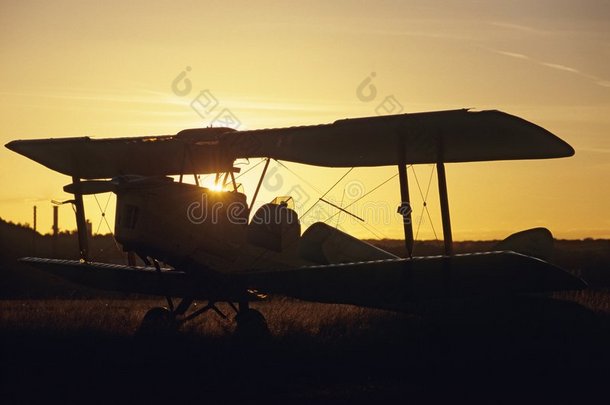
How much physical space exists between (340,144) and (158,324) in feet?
13.8

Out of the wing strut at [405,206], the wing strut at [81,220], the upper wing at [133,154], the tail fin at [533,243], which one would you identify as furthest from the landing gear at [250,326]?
the tail fin at [533,243]

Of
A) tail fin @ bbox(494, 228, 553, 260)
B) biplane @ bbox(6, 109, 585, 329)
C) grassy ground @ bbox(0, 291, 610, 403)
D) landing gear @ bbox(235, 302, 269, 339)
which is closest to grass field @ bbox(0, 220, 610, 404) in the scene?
grassy ground @ bbox(0, 291, 610, 403)

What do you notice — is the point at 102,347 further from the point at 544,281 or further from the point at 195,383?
the point at 544,281

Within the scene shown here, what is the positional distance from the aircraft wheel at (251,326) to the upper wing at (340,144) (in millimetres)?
2389

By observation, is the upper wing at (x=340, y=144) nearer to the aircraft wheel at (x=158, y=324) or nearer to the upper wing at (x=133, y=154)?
the upper wing at (x=133, y=154)

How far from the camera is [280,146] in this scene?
14625 millimetres

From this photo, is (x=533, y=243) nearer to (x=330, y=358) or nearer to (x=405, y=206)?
(x=405, y=206)

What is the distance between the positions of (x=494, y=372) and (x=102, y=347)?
538cm

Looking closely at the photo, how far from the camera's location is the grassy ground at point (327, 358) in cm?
952

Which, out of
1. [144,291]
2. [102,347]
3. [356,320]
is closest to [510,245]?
[356,320]

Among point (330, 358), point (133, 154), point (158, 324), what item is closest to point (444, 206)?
point (330, 358)

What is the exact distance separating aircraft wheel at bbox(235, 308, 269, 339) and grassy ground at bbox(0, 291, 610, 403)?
16 centimetres

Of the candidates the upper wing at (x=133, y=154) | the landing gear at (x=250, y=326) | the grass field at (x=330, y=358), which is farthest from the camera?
the upper wing at (x=133, y=154)

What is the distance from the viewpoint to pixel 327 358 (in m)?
12.1
